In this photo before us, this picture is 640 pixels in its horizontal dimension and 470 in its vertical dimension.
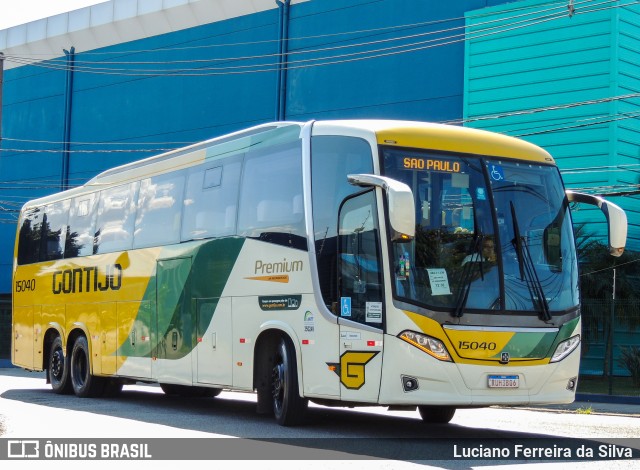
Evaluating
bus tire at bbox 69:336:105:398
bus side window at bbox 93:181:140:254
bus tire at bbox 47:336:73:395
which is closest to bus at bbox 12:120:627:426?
bus side window at bbox 93:181:140:254

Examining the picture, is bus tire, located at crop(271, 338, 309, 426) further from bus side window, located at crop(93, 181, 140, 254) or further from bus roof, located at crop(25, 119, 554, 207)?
bus side window, located at crop(93, 181, 140, 254)

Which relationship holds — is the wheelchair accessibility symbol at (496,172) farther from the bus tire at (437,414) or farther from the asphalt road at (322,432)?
the bus tire at (437,414)

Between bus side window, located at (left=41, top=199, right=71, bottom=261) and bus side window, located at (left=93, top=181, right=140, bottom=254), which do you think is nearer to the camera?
bus side window, located at (left=93, top=181, right=140, bottom=254)

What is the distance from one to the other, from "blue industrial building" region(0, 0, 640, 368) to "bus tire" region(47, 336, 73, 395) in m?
12.4

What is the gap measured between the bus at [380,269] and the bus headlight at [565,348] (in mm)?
23

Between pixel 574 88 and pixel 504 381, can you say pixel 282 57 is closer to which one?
pixel 574 88

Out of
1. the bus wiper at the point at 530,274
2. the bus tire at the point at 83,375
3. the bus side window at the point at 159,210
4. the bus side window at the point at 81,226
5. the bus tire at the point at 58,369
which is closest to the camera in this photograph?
the bus wiper at the point at 530,274

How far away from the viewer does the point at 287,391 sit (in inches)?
548

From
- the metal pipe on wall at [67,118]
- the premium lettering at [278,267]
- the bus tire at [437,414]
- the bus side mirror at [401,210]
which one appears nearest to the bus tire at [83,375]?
the premium lettering at [278,267]

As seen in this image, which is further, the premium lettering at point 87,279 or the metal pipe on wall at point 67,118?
the metal pipe on wall at point 67,118

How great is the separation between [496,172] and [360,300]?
2.20 metres

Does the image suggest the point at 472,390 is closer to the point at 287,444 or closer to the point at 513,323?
the point at 513,323

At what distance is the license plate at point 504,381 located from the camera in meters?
12.4

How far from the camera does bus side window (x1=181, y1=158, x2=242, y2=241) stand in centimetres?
1578
